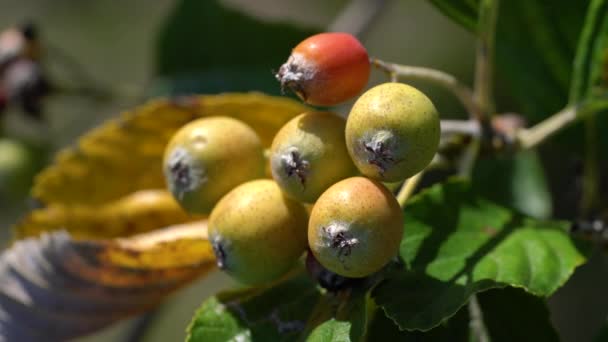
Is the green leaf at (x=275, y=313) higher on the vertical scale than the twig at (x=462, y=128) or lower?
lower

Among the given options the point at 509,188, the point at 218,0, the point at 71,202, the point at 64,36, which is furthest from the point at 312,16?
the point at 71,202

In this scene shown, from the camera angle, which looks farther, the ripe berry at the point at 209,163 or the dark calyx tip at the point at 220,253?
the ripe berry at the point at 209,163

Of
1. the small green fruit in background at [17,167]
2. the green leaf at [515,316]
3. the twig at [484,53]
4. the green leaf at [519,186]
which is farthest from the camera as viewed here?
the small green fruit in background at [17,167]

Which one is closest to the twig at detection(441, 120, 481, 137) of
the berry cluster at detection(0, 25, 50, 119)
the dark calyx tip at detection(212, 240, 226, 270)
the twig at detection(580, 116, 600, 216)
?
the twig at detection(580, 116, 600, 216)

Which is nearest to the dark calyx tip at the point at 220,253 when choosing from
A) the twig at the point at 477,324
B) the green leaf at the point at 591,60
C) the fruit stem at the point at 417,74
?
the fruit stem at the point at 417,74

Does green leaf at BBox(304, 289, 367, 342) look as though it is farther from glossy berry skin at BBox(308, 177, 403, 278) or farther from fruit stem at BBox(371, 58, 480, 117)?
fruit stem at BBox(371, 58, 480, 117)

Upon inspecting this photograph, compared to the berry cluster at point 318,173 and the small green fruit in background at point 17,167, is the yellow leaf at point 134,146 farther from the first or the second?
the small green fruit in background at point 17,167
